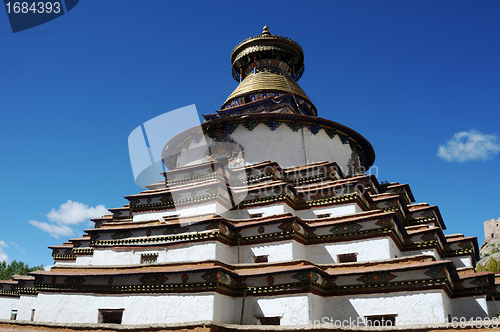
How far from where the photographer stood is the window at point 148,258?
12625mm

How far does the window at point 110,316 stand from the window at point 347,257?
647 cm

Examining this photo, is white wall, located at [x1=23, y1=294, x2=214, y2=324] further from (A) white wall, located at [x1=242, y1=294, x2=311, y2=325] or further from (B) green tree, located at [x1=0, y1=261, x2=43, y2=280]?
(B) green tree, located at [x1=0, y1=261, x2=43, y2=280]

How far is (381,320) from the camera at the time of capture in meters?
10.1

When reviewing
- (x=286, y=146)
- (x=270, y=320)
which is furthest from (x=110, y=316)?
(x=286, y=146)

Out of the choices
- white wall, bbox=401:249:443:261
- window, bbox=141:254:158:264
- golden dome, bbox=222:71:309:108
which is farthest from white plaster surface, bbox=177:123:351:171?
window, bbox=141:254:158:264

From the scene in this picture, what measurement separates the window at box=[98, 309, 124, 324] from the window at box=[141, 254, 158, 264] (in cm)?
193

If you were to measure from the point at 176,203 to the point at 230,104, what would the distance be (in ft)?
Result: 32.9

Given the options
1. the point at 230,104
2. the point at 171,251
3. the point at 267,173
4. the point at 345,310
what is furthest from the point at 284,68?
the point at 345,310

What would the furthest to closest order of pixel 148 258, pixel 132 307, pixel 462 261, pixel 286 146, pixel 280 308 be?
pixel 286 146, pixel 462 261, pixel 148 258, pixel 132 307, pixel 280 308

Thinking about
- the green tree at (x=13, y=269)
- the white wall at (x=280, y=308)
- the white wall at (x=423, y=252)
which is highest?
the green tree at (x=13, y=269)

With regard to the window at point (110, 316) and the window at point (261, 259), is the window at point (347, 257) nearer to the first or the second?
the window at point (261, 259)

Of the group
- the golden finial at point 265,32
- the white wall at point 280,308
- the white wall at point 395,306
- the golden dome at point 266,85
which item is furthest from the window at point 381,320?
the golden finial at point 265,32

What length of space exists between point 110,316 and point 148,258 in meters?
2.13

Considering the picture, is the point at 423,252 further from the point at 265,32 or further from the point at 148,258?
the point at 265,32
